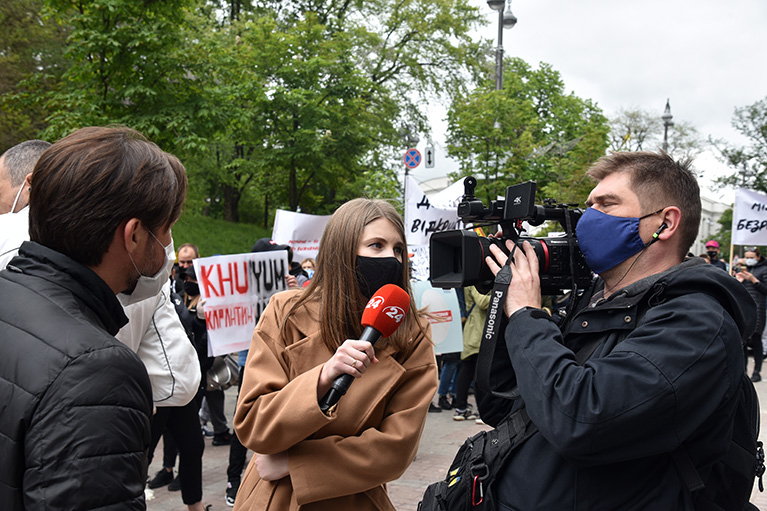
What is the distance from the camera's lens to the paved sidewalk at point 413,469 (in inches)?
203

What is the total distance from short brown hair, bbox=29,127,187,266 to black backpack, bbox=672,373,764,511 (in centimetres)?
159

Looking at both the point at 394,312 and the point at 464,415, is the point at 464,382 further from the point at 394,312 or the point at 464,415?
the point at 394,312

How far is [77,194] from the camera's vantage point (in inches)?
56.2

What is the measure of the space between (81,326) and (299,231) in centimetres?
802

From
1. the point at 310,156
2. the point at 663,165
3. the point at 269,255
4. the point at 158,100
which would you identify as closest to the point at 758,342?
the point at 269,255

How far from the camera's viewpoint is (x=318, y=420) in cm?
210

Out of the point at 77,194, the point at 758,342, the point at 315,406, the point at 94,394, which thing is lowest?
the point at 758,342

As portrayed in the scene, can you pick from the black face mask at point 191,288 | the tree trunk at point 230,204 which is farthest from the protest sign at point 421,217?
the tree trunk at point 230,204

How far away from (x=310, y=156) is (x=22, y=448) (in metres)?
18.9

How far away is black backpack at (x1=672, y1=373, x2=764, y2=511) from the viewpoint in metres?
1.78

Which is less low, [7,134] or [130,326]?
[7,134]

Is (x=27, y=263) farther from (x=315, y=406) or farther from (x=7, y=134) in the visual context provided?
(x=7, y=134)

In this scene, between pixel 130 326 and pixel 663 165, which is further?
pixel 130 326

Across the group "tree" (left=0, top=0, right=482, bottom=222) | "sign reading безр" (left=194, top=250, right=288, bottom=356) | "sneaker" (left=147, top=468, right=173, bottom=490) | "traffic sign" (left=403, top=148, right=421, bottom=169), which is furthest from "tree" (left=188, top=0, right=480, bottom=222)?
"sneaker" (left=147, top=468, right=173, bottom=490)
